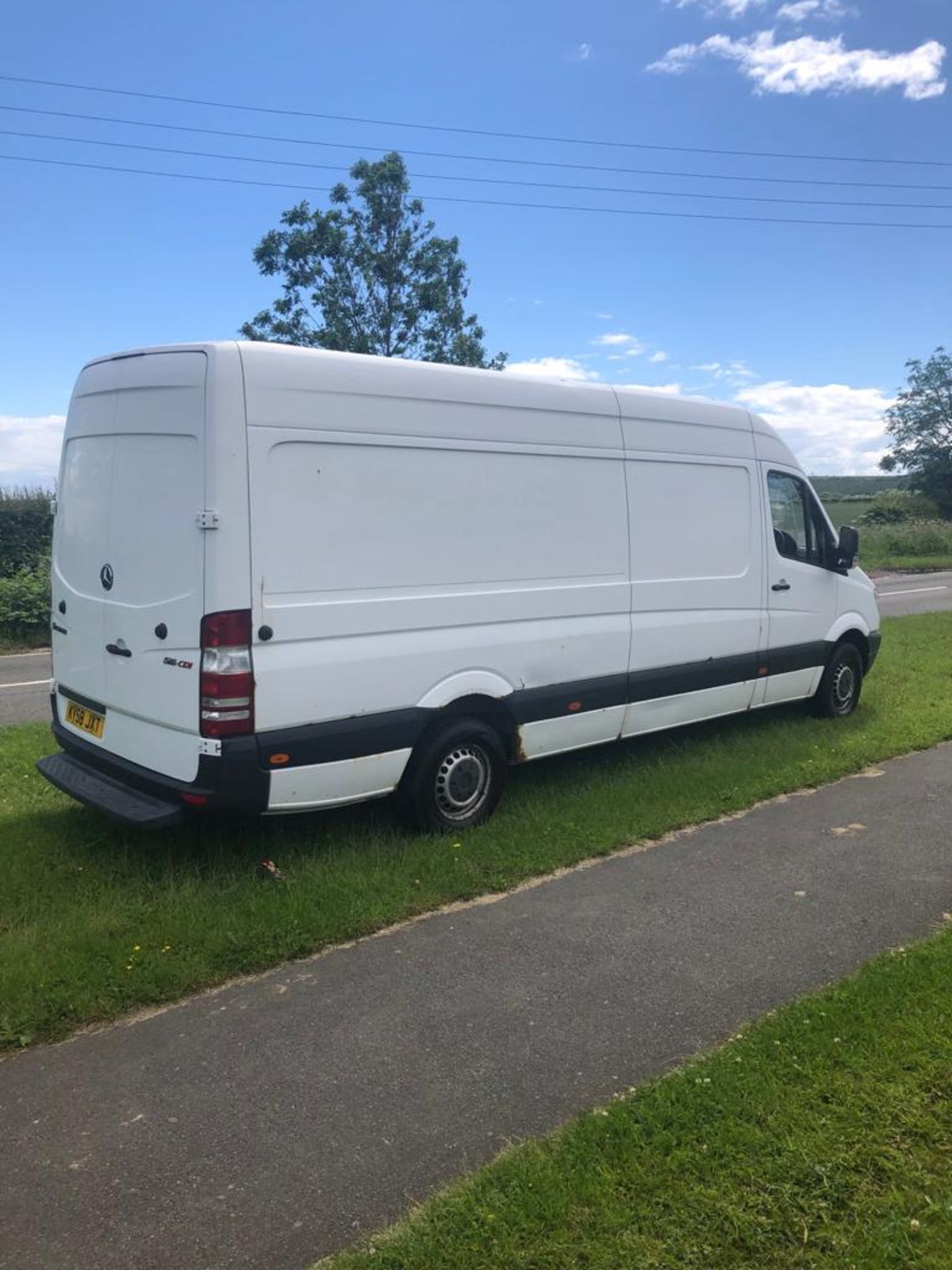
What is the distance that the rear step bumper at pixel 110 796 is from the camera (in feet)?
15.3

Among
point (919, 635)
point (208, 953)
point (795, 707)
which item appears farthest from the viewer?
point (919, 635)

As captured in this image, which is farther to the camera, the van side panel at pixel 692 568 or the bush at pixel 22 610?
the bush at pixel 22 610

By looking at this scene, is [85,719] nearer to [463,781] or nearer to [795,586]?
[463,781]

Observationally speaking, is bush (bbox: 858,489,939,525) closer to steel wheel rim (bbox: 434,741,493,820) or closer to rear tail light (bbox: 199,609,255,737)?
steel wheel rim (bbox: 434,741,493,820)

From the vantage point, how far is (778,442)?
7.84 metres

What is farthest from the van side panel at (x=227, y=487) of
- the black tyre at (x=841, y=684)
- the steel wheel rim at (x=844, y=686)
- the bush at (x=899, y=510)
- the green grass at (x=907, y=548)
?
the bush at (x=899, y=510)

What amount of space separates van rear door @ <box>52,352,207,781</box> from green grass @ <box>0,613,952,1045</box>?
1.96 ft

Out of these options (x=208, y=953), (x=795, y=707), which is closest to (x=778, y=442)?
(x=795, y=707)

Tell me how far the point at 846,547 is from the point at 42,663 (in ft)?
33.7

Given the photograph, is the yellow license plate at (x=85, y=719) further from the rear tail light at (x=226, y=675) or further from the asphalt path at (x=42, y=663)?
the asphalt path at (x=42, y=663)

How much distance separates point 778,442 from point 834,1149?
19.9ft

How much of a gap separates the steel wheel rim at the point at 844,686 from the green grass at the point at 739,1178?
5333mm

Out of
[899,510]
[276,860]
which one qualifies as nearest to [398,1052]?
[276,860]

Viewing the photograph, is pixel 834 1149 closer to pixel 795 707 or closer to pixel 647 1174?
pixel 647 1174
